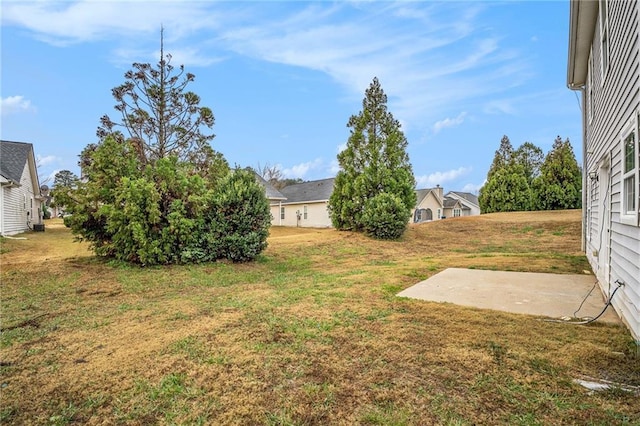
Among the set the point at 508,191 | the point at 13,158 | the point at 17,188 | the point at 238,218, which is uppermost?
the point at 13,158

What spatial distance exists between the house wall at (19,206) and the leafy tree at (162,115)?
7886 millimetres

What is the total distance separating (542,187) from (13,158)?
3288 centimetres

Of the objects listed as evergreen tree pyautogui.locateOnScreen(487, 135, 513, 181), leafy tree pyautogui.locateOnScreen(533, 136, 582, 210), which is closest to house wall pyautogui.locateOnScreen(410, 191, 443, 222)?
evergreen tree pyautogui.locateOnScreen(487, 135, 513, 181)

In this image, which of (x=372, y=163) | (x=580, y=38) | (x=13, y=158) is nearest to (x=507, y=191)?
(x=372, y=163)

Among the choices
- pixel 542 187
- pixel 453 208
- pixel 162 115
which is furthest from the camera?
pixel 453 208

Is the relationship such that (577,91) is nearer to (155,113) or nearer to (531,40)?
(531,40)

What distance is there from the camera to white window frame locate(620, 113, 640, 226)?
3.21m

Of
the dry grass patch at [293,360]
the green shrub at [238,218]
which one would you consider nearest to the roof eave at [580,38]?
the dry grass patch at [293,360]

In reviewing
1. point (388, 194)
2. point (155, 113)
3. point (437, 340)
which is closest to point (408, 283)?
point (437, 340)

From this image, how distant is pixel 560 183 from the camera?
80.7 ft

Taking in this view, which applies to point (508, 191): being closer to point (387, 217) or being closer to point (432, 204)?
point (432, 204)

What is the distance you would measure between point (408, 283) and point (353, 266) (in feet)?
9.67

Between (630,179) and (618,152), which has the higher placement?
(618,152)

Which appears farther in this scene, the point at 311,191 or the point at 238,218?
the point at 311,191
